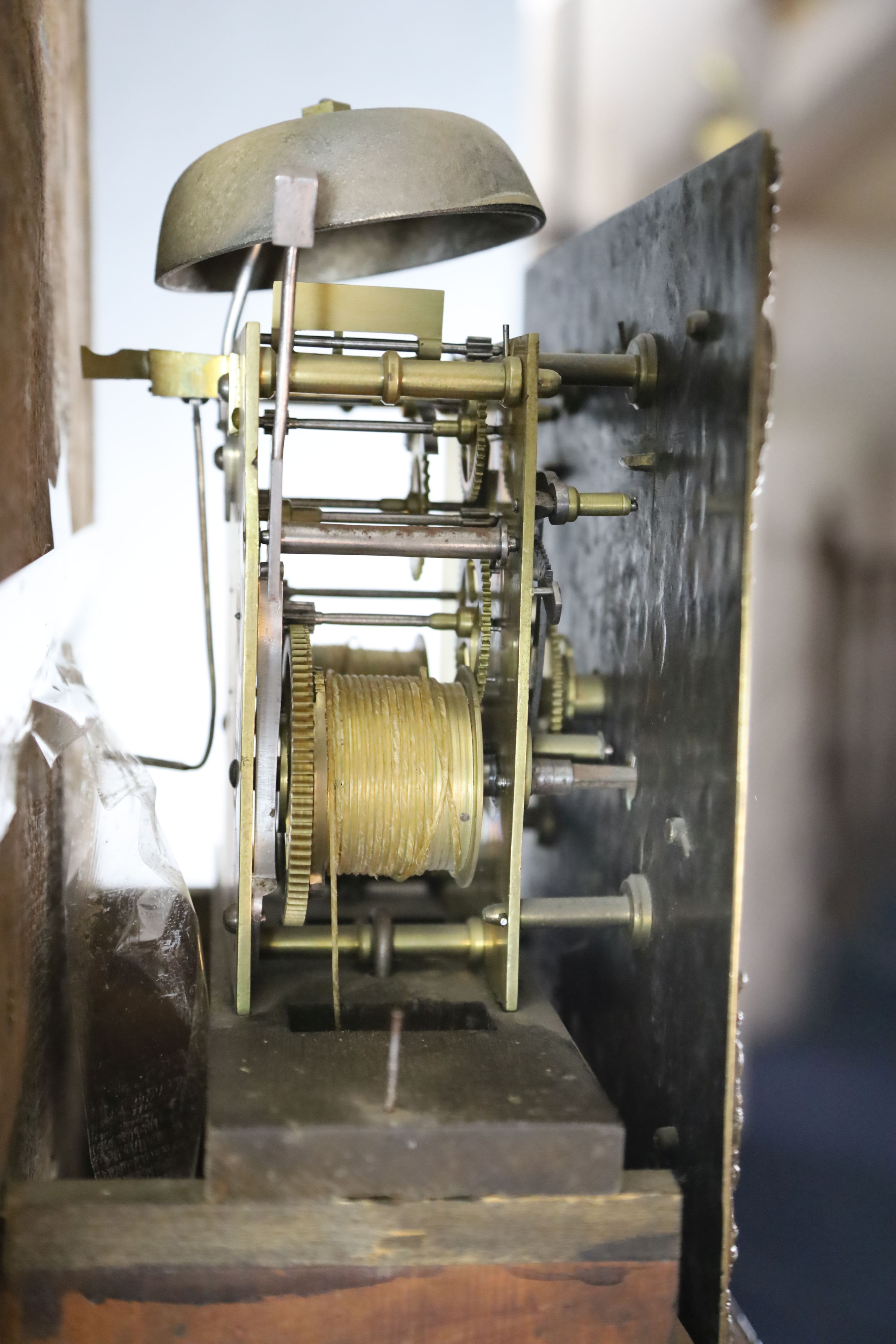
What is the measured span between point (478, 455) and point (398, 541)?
328mm

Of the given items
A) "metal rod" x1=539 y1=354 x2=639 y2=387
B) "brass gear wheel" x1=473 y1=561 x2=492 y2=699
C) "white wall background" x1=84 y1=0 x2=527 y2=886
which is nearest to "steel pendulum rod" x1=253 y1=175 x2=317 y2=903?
"brass gear wheel" x1=473 y1=561 x2=492 y2=699

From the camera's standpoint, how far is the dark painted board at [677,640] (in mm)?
1119

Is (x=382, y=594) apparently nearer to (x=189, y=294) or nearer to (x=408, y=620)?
(x=408, y=620)

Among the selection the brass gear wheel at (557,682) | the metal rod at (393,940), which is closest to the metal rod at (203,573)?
the metal rod at (393,940)

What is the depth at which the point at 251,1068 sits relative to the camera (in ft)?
3.68

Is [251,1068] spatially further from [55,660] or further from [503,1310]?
[55,660]

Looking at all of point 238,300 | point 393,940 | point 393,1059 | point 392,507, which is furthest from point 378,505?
A: point 393,1059

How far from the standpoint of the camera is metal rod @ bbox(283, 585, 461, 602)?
1.75m

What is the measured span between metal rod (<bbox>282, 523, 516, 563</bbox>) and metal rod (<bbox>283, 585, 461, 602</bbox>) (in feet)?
1.48

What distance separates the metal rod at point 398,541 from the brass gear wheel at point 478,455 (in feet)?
0.83

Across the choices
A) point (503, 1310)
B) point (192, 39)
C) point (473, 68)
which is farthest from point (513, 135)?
point (503, 1310)

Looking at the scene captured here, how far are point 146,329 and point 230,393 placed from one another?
36.3 inches

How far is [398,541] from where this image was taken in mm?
1230

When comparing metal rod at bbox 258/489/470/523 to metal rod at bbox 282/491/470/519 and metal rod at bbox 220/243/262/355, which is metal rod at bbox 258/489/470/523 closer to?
metal rod at bbox 282/491/470/519
